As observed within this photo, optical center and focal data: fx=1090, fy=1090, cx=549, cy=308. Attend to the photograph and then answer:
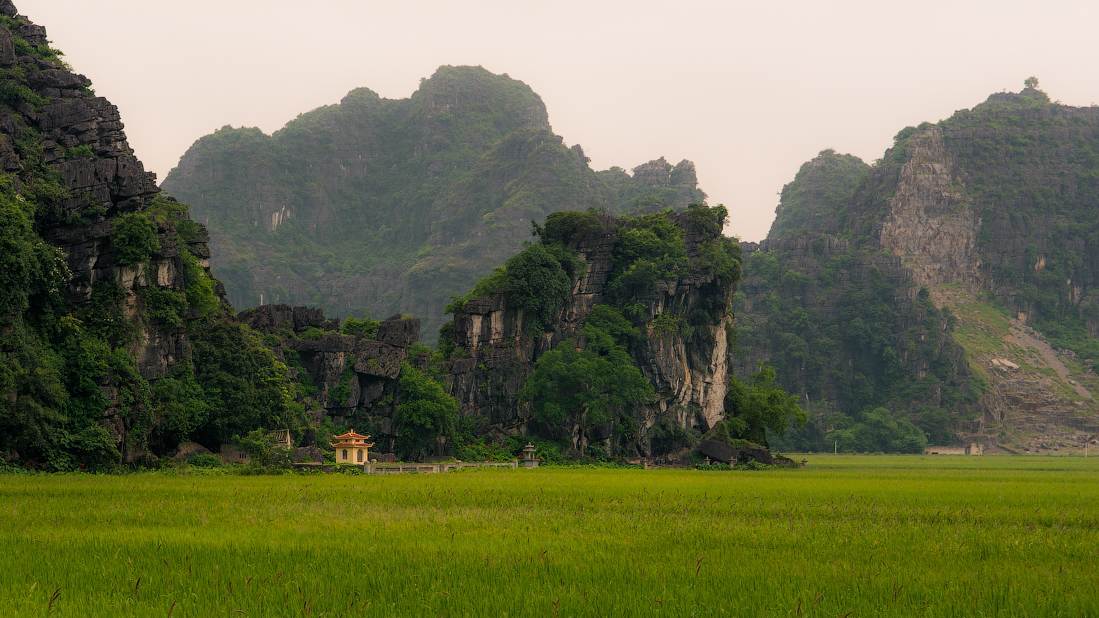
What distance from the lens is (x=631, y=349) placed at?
77.8 metres

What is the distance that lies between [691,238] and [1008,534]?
63142 millimetres

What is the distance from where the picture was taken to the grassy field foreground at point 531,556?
1299 cm

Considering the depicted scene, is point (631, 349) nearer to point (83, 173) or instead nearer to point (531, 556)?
point (83, 173)

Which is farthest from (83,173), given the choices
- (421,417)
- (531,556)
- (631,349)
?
(631,349)

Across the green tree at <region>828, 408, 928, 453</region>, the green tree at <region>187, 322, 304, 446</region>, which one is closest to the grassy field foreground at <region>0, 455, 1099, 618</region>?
the green tree at <region>187, 322, 304, 446</region>

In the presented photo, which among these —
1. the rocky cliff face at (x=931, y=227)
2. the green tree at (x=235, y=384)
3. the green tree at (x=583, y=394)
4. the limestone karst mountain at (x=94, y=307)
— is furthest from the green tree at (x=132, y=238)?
the rocky cliff face at (x=931, y=227)

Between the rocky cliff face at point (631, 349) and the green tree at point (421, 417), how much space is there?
5723 millimetres

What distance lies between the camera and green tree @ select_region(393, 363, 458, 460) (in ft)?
201

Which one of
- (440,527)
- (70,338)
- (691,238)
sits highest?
(691,238)

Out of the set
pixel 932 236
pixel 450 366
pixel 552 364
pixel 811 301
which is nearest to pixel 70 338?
pixel 450 366

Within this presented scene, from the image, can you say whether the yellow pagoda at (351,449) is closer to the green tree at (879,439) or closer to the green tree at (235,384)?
the green tree at (235,384)

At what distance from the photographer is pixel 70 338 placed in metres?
44.2

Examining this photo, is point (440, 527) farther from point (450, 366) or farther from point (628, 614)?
point (450, 366)

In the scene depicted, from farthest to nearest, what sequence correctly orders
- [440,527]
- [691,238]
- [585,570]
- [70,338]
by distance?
[691,238] → [70,338] → [440,527] → [585,570]
